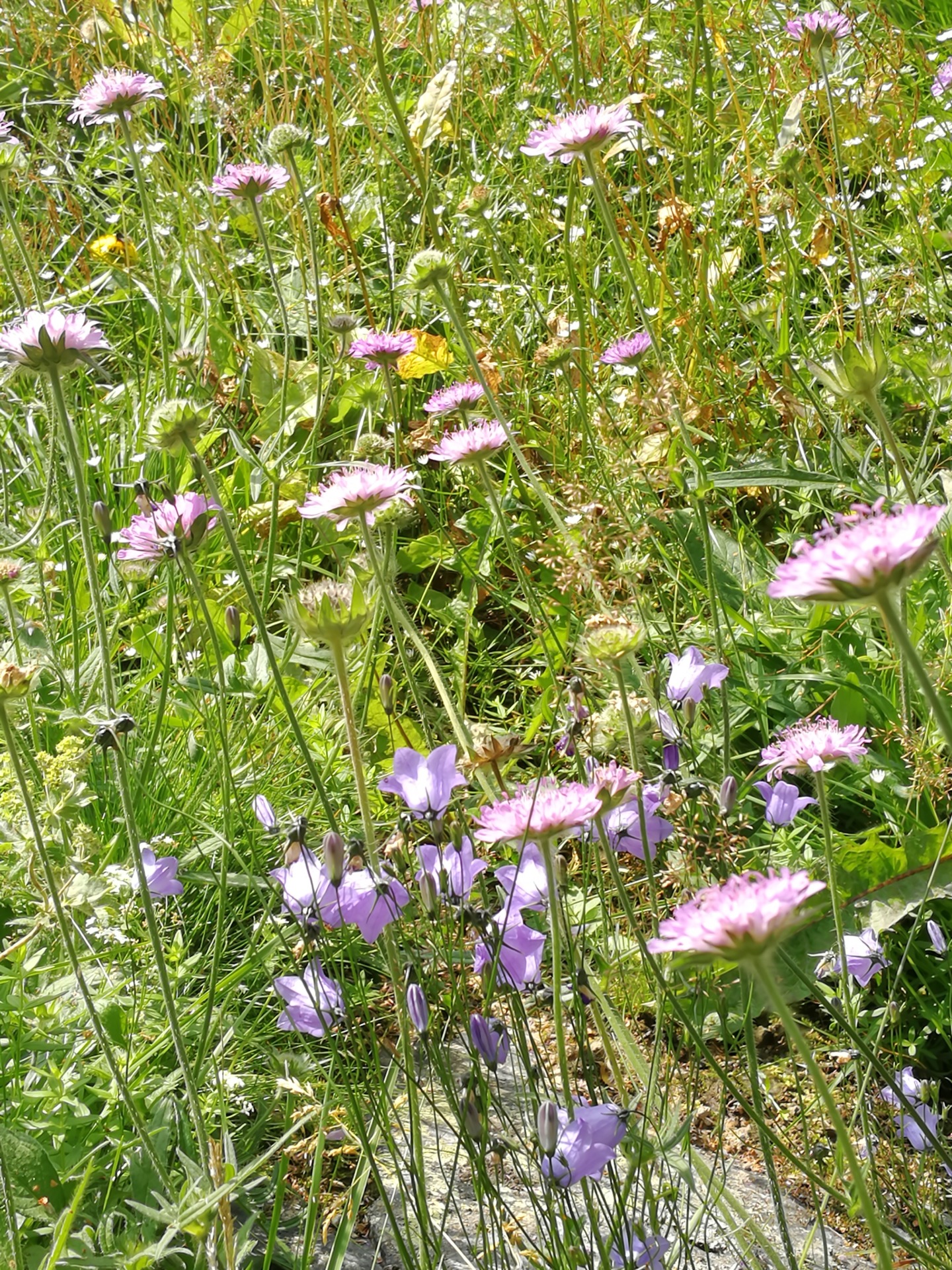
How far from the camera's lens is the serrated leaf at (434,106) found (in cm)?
168

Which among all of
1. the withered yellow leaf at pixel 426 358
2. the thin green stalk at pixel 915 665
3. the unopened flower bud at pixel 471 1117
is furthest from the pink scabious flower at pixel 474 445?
the withered yellow leaf at pixel 426 358

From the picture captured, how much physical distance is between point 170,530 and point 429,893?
2.14 ft

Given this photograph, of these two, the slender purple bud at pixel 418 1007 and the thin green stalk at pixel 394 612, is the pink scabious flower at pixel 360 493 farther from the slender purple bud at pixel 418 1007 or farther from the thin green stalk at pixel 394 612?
the slender purple bud at pixel 418 1007

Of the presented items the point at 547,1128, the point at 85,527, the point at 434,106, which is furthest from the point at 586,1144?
the point at 434,106

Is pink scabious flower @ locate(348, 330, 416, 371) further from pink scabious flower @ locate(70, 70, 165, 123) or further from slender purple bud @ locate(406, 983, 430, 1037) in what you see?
slender purple bud @ locate(406, 983, 430, 1037)

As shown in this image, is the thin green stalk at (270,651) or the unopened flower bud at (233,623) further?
the unopened flower bud at (233,623)

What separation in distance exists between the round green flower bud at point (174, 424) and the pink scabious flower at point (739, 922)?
2.61 feet

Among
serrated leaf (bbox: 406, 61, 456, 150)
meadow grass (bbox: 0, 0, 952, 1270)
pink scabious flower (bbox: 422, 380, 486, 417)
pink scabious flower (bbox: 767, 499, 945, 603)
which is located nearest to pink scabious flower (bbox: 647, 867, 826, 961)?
meadow grass (bbox: 0, 0, 952, 1270)

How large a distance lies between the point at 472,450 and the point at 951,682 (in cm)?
62

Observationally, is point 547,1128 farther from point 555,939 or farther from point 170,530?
point 170,530

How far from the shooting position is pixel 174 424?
3.93 ft

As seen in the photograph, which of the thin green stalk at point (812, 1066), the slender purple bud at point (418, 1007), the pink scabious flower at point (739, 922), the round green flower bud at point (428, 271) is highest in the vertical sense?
the round green flower bud at point (428, 271)

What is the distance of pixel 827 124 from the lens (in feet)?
8.30

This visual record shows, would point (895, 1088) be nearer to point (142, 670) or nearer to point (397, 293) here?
point (142, 670)
